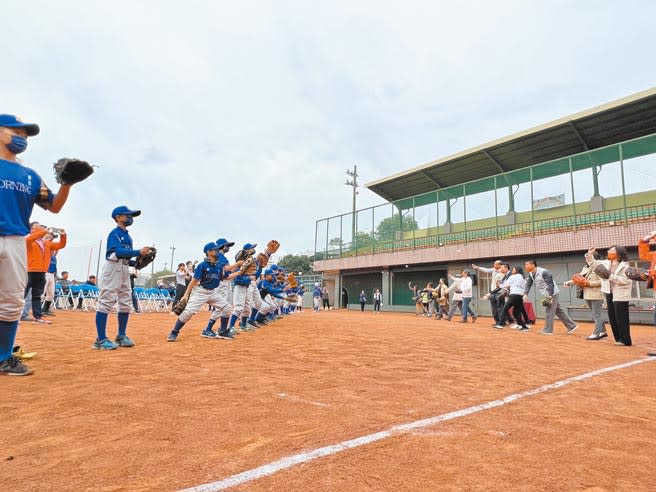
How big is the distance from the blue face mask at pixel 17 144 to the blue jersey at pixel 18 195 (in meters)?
0.12

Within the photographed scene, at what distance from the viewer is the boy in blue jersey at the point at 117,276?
5422 mm

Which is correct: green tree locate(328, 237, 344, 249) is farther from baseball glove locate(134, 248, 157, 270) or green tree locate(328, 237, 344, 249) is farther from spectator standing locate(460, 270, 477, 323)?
baseball glove locate(134, 248, 157, 270)

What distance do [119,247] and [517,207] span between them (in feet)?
72.1

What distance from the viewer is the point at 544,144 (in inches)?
891

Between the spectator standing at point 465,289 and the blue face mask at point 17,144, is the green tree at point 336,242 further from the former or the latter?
the blue face mask at point 17,144

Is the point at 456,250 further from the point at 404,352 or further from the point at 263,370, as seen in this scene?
the point at 263,370

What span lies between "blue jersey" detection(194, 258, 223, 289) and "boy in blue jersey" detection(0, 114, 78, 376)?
10.5 feet

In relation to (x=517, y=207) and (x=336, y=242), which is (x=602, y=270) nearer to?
(x=517, y=207)

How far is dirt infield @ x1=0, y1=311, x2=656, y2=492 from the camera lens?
1841mm

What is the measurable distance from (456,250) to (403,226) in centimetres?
564

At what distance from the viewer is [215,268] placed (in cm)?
702

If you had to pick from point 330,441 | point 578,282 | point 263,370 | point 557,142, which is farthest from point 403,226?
point 330,441

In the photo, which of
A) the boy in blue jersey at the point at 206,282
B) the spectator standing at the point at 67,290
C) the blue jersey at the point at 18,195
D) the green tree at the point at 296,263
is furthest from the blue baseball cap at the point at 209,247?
the green tree at the point at 296,263

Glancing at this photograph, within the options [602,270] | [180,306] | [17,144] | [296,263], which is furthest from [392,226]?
[296,263]
